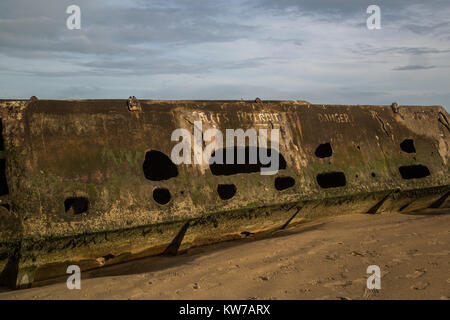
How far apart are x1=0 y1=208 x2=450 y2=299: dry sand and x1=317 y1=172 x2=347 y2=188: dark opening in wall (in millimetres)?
868

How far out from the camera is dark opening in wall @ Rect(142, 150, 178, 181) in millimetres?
5158

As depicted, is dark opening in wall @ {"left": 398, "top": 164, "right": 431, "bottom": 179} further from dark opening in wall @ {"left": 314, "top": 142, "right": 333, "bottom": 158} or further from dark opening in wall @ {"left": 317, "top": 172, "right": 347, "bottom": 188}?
dark opening in wall @ {"left": 314, "top": 142, "right": 333, "bottom": 158}

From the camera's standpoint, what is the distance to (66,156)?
4.43m

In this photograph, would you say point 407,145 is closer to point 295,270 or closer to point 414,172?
point 414,172

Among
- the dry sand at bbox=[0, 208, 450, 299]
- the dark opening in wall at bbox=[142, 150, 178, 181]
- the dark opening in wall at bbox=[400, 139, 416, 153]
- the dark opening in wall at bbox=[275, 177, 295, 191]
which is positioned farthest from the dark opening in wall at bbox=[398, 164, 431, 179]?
the dark opening in wall at bbox=[142, 150, 178, 181]

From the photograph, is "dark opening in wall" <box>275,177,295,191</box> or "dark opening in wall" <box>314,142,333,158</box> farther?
"dark opening in wall" <box>314,142,333,158</box>

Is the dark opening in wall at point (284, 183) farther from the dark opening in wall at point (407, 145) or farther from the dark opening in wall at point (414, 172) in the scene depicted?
the dark opening in wall at point (407, 145)

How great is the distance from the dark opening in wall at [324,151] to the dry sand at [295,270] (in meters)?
1.18

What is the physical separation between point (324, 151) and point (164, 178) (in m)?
2.16

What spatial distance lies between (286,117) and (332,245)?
1.95m

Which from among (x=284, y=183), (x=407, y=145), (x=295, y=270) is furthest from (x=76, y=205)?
(x=407, y=145)

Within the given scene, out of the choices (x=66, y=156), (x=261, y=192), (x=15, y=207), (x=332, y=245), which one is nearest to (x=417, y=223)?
(x=332, y=245)

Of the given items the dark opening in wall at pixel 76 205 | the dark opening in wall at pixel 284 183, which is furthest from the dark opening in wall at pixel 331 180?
the dark opening in wall at pixel 76 205
